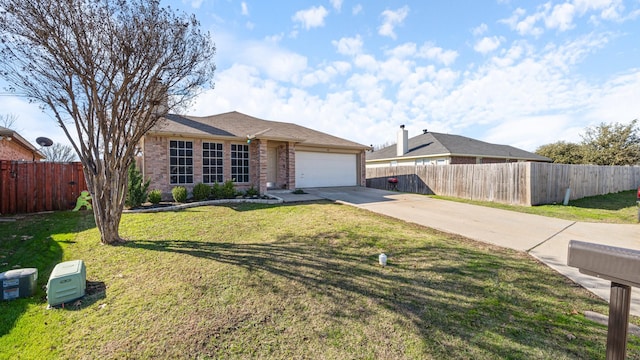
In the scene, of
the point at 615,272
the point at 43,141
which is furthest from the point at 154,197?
the point at 615,272

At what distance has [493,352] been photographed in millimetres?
2291

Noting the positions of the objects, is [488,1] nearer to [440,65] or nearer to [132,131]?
[440,65]

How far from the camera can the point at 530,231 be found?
21.8 feet

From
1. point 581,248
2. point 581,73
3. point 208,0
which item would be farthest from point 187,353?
point 581,73

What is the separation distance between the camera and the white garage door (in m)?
15.1

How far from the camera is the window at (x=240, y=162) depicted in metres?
13.0

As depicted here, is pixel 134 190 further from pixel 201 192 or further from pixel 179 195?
pixel 201 192

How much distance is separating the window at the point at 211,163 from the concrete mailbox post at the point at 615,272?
12.8m

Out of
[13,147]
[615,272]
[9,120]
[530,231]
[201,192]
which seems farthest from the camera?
[9,120]

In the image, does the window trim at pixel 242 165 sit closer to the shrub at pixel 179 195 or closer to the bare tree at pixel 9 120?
the shrub at pixel 179 195

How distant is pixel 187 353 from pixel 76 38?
559cm

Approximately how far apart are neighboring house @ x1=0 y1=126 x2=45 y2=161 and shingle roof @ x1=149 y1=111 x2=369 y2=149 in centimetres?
516

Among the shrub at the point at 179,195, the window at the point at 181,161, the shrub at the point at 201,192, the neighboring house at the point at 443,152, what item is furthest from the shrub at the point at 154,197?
the neighboring house at the point at 443,152

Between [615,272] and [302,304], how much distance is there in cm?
267
